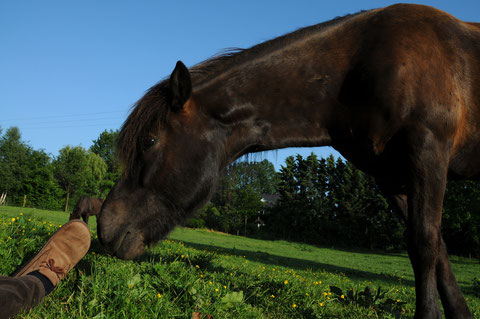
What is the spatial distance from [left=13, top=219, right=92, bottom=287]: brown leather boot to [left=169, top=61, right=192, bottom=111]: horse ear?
4.89 ft

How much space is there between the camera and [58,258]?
106 inches

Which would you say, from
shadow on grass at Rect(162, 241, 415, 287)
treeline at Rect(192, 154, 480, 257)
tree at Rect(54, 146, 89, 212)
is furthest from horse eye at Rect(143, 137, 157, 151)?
tree at Rect(54, 146, 89, 212)

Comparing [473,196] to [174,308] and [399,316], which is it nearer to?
[399,316]

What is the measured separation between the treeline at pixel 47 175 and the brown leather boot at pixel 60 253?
50965 mm

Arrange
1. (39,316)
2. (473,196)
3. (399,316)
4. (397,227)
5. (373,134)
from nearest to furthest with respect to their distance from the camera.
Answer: (39,316), (373,134), (399,316), (473,196), (397,227)

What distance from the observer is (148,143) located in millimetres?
2559

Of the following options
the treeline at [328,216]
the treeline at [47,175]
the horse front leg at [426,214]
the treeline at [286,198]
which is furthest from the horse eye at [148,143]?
the treeline at [47,175]

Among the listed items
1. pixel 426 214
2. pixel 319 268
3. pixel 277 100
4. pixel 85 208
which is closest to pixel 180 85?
pixel 277 100

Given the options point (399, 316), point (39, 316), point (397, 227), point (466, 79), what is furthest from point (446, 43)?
point (397, 227)

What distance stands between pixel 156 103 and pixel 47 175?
5937 centimetres

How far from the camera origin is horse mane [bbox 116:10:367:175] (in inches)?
101

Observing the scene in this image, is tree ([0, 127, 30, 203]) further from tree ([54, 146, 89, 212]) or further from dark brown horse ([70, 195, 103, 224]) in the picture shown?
dark brown horse ([70, 195, 103, 224])

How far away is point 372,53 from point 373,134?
2.12 feet

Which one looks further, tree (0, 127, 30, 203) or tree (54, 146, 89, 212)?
tree (54, 146, 89, 212)
